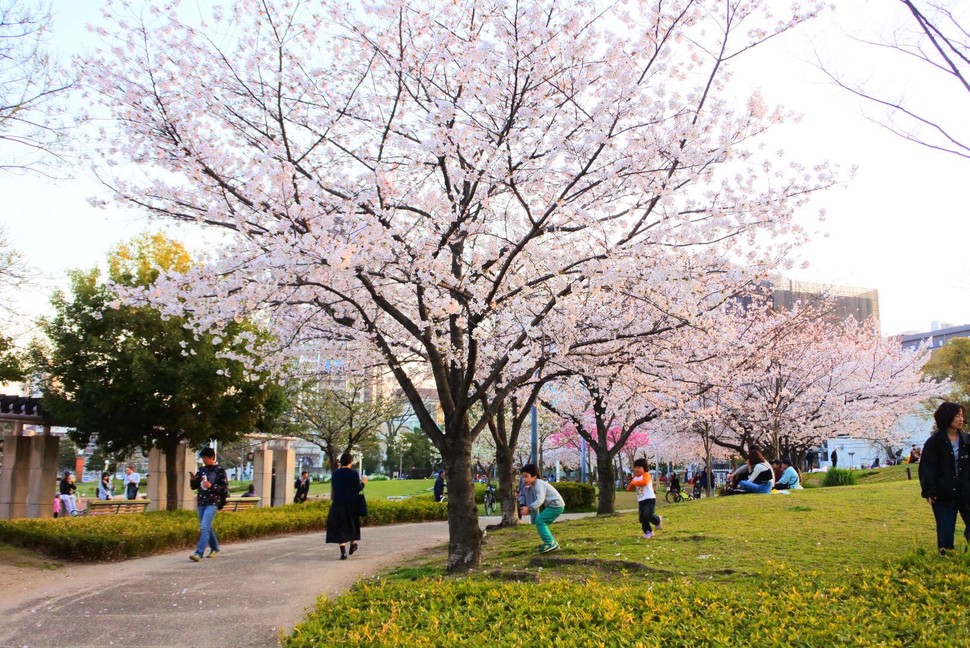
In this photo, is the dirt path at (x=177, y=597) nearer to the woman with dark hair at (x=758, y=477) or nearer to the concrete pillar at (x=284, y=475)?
the woman with dark hair at (x=758, y=477)

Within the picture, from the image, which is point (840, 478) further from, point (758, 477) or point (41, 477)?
point (41, 477)

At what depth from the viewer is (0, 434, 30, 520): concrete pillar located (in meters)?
17.2

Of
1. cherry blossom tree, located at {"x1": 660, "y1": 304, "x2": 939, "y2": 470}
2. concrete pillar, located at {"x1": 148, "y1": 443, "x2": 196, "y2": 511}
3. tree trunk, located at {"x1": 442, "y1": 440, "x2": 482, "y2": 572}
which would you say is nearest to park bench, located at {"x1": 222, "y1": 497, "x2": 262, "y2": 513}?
concrete pillar, located at {"x1": 148, "y1": 443, "x2": 196, "y2": 511}

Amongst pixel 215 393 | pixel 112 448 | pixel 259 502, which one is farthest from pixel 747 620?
pixel 259 502

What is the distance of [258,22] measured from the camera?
7980 mm

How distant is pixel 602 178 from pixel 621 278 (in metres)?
1.09

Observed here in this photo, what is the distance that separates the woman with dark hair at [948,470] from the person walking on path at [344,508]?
7.36 m

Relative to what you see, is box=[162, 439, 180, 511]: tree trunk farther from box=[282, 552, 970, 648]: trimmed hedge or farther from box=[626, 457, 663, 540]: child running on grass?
box=[282, 552, 970, 648]: trimmed hedge

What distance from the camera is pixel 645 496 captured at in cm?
1014

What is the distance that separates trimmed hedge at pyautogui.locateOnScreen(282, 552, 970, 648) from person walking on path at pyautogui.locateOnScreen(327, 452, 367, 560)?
4.56 m

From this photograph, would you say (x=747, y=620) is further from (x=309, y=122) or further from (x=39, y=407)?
(x=39, y=407)

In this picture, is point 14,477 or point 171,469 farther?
point 171,469

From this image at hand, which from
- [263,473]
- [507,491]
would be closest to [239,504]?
[263,473]

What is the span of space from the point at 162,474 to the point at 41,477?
123 inches
